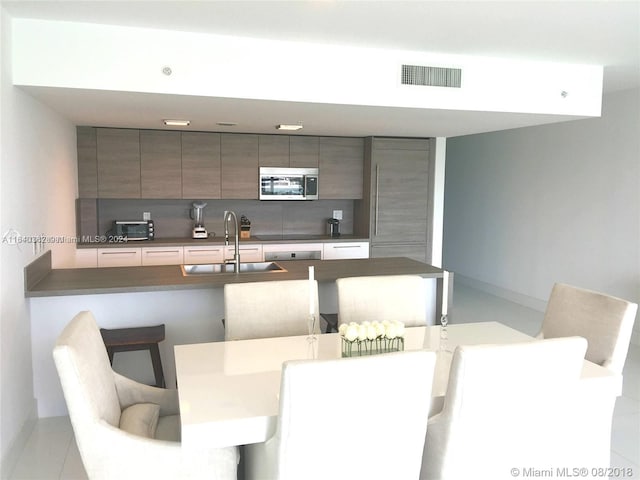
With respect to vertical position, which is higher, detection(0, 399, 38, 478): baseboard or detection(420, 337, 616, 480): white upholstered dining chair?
detection(420, 337, 616, 480): white upholstered dining chair

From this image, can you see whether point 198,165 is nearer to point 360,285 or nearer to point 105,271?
point 105,271

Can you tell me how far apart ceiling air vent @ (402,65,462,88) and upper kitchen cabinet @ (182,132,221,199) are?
110 inches

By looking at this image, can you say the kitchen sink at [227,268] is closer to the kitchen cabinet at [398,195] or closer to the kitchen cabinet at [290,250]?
the kitchen cabinet at [290,250]

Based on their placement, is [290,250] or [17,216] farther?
[290,250]

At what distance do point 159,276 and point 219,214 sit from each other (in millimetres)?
2712

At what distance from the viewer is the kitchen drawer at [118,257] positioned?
5.29m

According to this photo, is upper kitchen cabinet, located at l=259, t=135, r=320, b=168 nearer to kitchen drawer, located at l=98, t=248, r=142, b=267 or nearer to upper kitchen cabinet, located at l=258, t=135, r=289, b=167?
upper kitchen cabinet, located at l=258, t=135, r=289, b=167

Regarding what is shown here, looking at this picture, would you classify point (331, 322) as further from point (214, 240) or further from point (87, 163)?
point (87, 163)

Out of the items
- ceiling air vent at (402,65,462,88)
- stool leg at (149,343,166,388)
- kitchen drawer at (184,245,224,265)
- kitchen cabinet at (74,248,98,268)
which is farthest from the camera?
kitchen drawer at (184,245,224,265)

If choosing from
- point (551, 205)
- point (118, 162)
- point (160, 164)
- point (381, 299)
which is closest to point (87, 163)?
point (118, 162)

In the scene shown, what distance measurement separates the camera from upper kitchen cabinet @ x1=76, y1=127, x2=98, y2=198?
5.38 m

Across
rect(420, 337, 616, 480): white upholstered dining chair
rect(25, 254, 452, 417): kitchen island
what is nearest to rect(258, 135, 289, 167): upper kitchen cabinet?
rect(25, 254, 452, 417): kitchen island

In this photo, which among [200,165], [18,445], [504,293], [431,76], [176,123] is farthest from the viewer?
[504,293]

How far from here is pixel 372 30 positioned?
311 centimetres
